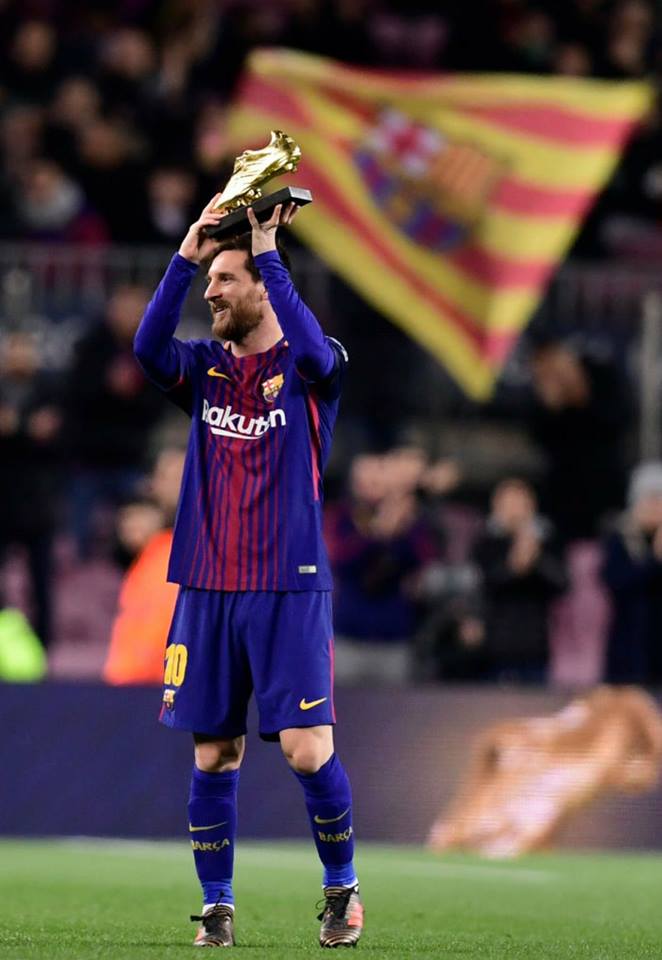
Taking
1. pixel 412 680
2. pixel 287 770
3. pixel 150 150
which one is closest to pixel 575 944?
pixel 287 770

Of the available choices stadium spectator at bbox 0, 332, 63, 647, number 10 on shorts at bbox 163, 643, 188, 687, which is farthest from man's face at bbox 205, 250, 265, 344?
stadium spectator at bbox 0, 332, 63, 647

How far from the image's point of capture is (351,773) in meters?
11.2

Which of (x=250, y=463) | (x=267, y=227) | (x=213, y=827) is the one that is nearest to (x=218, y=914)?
(x=213, y=827)

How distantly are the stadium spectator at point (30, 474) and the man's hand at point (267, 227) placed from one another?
686cm

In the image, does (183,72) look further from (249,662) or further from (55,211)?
(249,662)

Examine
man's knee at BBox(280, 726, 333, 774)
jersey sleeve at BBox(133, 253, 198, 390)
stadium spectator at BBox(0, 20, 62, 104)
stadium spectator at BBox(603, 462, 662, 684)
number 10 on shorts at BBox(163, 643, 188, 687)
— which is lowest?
stadium spectator at BBox(603, 462, 662, 684)

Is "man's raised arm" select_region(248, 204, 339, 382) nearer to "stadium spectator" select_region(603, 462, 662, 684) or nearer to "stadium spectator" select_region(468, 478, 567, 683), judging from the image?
"stadium spectator" select_region(468, 478, 567, 683)

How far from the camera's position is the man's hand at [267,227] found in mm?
6129

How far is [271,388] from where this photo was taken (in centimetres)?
635

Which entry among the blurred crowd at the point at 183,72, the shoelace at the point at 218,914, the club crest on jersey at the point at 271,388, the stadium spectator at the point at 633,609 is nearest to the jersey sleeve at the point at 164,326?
the club crest on jersey at the point at 271,388

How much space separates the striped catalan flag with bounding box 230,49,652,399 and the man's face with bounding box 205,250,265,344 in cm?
730

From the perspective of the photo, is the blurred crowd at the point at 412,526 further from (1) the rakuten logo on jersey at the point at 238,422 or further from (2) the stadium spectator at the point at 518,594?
(1) the rakuten logo on jersey at the point at 238,422

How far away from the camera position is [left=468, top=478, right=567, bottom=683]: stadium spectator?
1239 cm

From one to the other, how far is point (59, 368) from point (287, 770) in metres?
3.40
